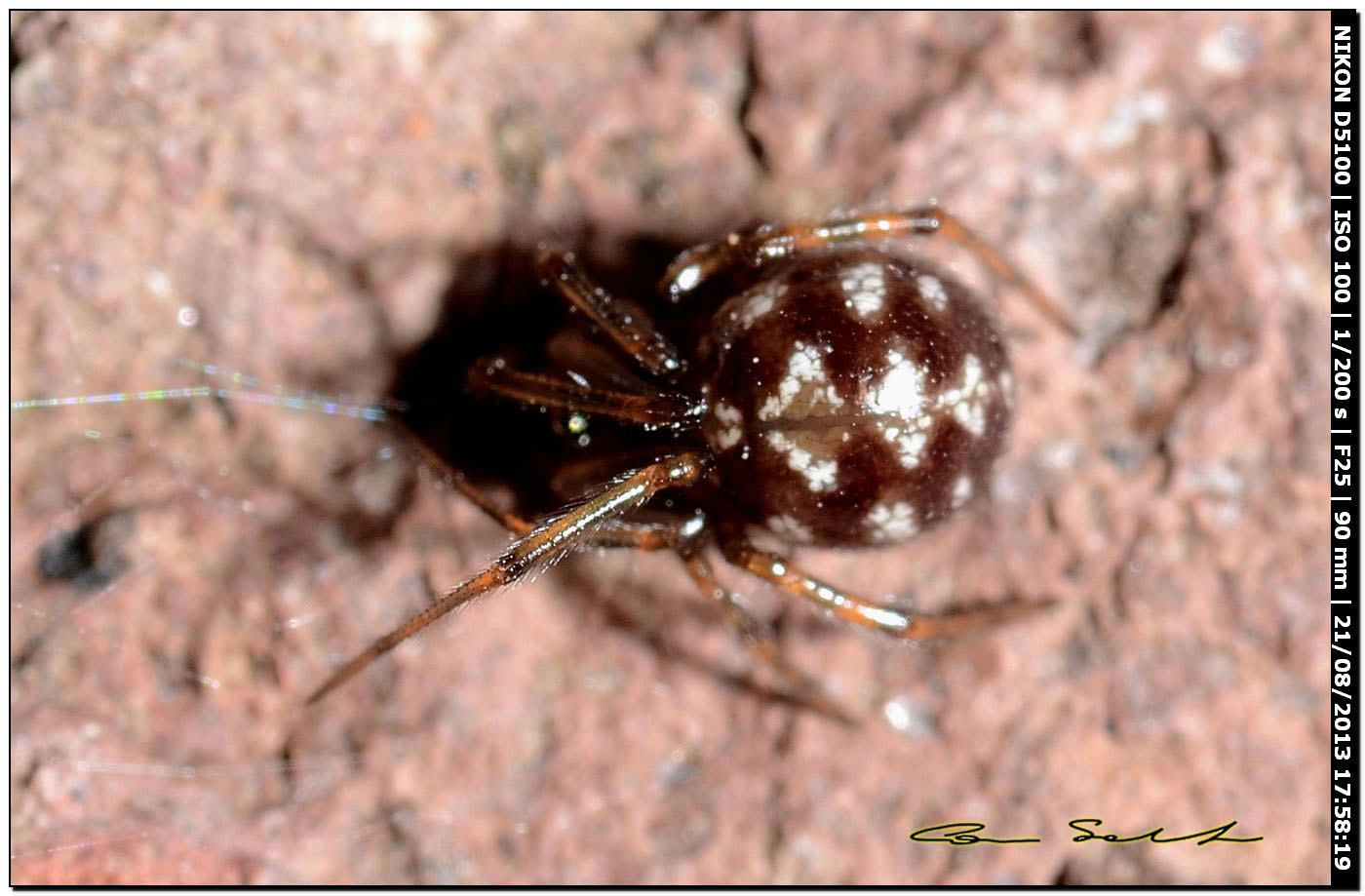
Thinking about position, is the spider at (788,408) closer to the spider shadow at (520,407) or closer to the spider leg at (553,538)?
the spider leg at (553,538)

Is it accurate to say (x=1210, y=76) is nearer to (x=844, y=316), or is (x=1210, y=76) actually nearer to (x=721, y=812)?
(x=844, y=316)

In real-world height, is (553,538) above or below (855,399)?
below

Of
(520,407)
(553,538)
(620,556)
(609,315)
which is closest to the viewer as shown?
(553,538)

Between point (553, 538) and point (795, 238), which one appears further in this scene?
point (795, 238)

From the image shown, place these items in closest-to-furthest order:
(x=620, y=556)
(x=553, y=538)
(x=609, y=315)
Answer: (x=553, y=538) → (x=609, y=315) → (x=620, y=556)

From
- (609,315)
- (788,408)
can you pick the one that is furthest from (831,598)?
(609,315)
